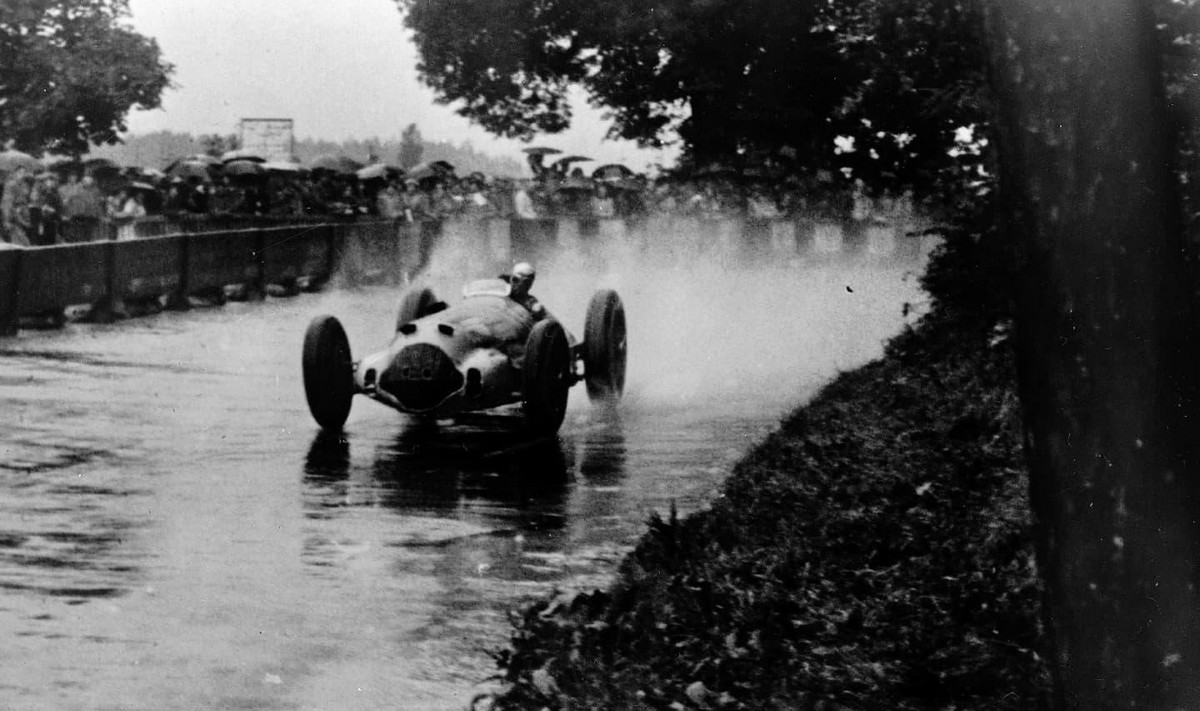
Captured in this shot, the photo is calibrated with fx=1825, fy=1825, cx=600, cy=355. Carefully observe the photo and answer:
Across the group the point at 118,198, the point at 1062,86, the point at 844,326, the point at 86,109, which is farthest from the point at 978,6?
the point at 86,109

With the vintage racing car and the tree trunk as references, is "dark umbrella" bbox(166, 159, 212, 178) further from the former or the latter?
the tree trunk

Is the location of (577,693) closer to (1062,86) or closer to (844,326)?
(1062,86)

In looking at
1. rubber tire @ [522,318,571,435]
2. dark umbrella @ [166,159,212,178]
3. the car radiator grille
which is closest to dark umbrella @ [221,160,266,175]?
dark umbrella @ [166,159,212,178]

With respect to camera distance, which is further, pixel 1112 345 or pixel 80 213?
pixel 80 213

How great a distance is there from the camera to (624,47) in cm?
4591

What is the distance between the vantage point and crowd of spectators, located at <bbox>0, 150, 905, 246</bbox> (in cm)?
4422

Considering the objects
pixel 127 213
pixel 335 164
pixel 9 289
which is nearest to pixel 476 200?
pixel 335 164

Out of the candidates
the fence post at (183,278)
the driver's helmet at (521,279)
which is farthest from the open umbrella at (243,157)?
the driver's helmet at (521,279)

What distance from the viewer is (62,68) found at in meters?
65.1

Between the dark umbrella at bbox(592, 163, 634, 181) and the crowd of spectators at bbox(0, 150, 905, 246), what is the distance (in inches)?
1.7

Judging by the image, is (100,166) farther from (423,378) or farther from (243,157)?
(423,378)

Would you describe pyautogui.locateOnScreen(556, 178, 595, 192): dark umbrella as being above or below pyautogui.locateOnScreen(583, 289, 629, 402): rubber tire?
above

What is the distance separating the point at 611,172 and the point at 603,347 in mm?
37030

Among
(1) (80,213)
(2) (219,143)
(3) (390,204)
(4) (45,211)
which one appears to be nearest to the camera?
(4) (45,211)
